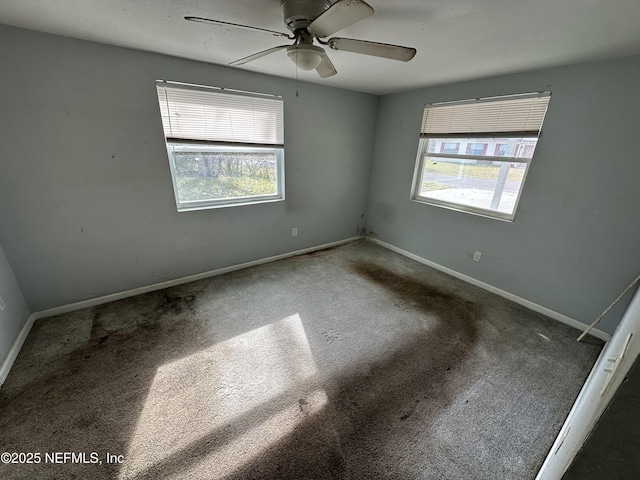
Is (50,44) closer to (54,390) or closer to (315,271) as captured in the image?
(54,390)

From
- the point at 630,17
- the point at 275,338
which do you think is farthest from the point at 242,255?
the point at 630,17

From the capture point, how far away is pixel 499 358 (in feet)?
6.36

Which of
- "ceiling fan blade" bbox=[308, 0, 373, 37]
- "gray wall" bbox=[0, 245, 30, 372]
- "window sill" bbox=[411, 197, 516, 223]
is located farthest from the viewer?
"window sill" bbox=[411, 197, 516, 223]

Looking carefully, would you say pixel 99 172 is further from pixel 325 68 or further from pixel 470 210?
pixel 470 210

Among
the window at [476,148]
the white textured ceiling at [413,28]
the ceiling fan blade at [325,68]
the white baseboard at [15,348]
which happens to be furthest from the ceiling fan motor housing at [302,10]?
the white baseboard at [15,348]

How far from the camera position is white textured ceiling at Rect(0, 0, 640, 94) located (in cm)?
133

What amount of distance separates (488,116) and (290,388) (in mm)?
3096

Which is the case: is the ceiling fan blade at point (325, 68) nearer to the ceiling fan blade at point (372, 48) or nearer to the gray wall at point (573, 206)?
the ceiling fan blade at point (372, 48)

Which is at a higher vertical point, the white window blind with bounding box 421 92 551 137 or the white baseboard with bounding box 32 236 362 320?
the white window blind with bounding box 421 92 551 137

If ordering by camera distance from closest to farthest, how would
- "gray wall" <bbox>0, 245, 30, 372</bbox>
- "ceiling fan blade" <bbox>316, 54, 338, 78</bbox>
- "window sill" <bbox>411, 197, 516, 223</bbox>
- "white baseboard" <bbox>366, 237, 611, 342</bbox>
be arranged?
"ceiling fan blade" <bbox>316, 54, 338, 78</bbox> → "gray wall" <bbox>0, 245, 30, 372</bbox> → "white baseboard" <bbox>366, 237, 611, 342</bbox> → "window sill" <bbox>411, 197, 516, 223</bbox>

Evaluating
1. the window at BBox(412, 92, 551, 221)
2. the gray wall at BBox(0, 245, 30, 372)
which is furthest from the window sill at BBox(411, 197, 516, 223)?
the gray wall at BBox(0, 245, 30, 372)

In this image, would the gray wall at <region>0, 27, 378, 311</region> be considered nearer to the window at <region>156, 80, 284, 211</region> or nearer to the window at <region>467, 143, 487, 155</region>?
the window at <region>156, 80, 284, 211</region>

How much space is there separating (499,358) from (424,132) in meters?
2.58

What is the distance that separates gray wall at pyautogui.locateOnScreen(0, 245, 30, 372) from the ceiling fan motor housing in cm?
263
